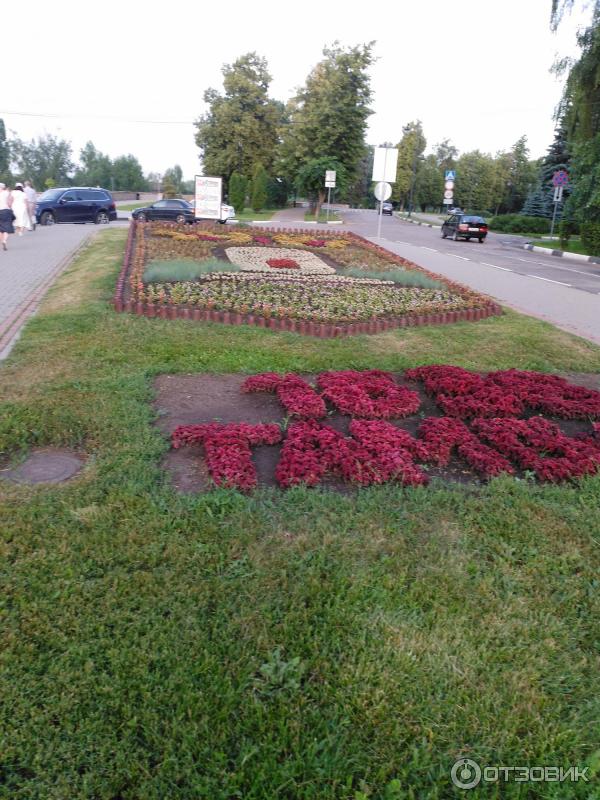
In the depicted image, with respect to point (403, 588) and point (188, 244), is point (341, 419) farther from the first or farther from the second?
point (188, 244)

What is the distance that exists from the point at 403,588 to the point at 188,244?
638 inches

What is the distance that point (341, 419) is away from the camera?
527 cm

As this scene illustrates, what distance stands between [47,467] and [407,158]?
80.7 meters

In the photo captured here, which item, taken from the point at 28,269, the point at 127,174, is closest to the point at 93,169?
the point at 127,174

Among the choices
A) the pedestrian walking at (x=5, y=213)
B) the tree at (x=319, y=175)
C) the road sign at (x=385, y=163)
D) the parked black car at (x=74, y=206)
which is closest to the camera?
the pedestrian walking at (x=5, y=213)

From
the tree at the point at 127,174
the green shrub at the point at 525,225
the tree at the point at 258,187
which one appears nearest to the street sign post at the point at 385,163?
the tree at the point at 258,187

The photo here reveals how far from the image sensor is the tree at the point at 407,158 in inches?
2977

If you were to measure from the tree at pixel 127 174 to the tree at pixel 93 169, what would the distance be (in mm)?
1001

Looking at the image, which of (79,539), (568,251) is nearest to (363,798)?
(79,539)

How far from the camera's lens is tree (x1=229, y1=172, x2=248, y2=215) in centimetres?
4506

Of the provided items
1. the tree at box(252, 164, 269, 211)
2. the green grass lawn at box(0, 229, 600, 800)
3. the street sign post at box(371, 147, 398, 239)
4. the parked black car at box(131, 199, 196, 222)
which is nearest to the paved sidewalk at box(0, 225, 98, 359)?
the green grass lawn at box(0, 229, 600, 800)

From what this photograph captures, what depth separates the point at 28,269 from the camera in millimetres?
13281

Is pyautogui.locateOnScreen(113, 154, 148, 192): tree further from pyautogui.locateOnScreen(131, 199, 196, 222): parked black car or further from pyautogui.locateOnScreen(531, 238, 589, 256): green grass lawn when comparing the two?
pyautogui.locateOnScreen(531, 238, 589, 256): green grass lawn

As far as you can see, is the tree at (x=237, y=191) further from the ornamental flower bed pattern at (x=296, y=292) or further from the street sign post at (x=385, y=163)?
the ornamental flower bed pattern at (x=296, y=292)
